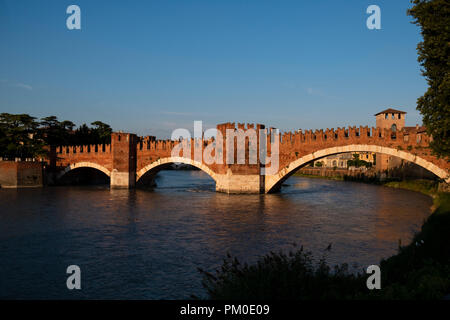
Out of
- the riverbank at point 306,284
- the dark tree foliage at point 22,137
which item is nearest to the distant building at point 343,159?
the dark tree foliage at point 22,137

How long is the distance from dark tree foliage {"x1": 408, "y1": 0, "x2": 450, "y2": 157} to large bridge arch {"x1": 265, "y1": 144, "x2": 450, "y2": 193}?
34.6 feet

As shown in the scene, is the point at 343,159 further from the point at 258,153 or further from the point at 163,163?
the point at 258,153

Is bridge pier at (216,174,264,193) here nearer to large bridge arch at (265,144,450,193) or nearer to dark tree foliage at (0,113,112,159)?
large bridge arch at (265,144,450,193)

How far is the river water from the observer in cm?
1002

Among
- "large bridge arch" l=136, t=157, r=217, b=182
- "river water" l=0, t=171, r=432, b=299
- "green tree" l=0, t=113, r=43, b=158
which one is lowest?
"river water" l=0, t=171, r=432, b=299

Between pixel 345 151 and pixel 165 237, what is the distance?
17.6 meters

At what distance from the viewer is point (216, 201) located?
27.7 m

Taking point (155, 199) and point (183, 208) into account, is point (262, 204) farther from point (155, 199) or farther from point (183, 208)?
point (155, 199)

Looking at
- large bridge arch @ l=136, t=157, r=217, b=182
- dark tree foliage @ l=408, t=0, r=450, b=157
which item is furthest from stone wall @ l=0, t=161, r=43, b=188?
dark tree foliage @ l=408, t=0, r=450, b=157

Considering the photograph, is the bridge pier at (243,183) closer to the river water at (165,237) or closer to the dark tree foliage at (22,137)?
the river water at (165,237)

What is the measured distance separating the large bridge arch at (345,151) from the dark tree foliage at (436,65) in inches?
415

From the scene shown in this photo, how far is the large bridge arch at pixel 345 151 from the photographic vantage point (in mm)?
25172

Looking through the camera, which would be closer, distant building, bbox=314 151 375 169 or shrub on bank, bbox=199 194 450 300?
shrub on bank, bbox=199 194 450 300

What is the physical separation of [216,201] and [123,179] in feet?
46.8
